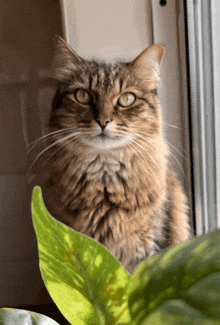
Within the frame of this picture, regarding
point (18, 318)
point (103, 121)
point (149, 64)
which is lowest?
point (18, 318)

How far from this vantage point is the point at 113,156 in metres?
0.85

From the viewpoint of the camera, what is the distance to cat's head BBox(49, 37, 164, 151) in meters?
0.80

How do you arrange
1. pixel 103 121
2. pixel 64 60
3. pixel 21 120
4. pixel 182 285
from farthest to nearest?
pixel 21 120, pixel 64 60, pixel 103 121, pixel 182 285

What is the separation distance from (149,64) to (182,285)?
2.67 feet

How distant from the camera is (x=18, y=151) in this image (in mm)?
1022

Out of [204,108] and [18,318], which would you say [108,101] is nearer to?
[204,108]

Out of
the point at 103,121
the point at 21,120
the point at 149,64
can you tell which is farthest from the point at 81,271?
the point at 21,120

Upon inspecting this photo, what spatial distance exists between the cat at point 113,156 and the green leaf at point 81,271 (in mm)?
640

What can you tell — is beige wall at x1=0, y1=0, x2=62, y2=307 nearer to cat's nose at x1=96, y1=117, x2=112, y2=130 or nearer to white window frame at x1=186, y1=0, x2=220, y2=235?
cat's nose at x1=96, y1=117, x2=112, y2=130

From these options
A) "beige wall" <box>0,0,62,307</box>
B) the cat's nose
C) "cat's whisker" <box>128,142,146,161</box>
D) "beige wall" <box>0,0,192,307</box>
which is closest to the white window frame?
"beige wall" <box>0,0,192,307</box>

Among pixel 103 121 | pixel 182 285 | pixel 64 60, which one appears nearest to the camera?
pixel 182 285

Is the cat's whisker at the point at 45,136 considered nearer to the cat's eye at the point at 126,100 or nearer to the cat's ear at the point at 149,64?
the cat's eye at the point at 126,100

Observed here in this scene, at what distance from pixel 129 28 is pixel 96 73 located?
209 millimetres

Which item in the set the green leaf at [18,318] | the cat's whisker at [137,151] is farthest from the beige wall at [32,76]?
the green leaf at [18,318]
